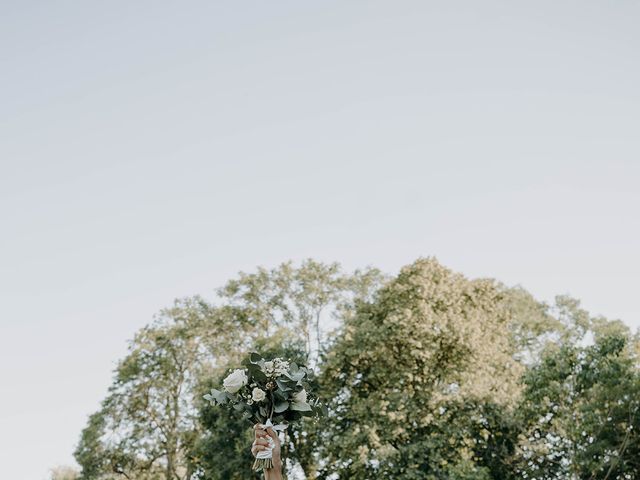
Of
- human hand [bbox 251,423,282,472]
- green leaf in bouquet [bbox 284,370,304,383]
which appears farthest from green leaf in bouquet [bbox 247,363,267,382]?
human hand [bbox 251,423,282,472]

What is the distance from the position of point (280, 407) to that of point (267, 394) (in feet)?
0.68

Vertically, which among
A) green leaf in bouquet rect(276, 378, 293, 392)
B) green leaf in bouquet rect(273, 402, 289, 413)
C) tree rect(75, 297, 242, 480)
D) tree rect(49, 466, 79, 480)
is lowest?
green leaf in bouquet rect(273, 402, 289, 413)

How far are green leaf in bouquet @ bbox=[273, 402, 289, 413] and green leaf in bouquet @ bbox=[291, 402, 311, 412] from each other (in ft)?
0.28

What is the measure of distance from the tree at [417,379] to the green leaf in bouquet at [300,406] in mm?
14308

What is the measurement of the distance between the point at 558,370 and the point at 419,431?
613cm

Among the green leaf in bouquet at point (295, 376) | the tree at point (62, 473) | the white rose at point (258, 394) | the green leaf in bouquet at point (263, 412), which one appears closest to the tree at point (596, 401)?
the green leaf in bouquet at point (295, 376)

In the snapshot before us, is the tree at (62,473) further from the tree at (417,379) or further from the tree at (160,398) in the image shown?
the tree at (417,379)

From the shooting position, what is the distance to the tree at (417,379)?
65.7ft

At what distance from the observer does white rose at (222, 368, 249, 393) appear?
6254 mm

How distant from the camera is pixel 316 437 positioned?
2281 cm

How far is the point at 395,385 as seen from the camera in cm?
2156

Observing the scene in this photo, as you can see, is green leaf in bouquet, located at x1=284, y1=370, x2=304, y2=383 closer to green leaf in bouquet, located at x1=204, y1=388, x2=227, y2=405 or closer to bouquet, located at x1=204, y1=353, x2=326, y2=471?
bouquet, located at x1=204, y1=353, x2=326, y2=471

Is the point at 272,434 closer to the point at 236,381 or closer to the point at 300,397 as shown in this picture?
the point at 300,397

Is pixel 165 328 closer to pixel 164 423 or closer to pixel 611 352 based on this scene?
pixel 164 423
